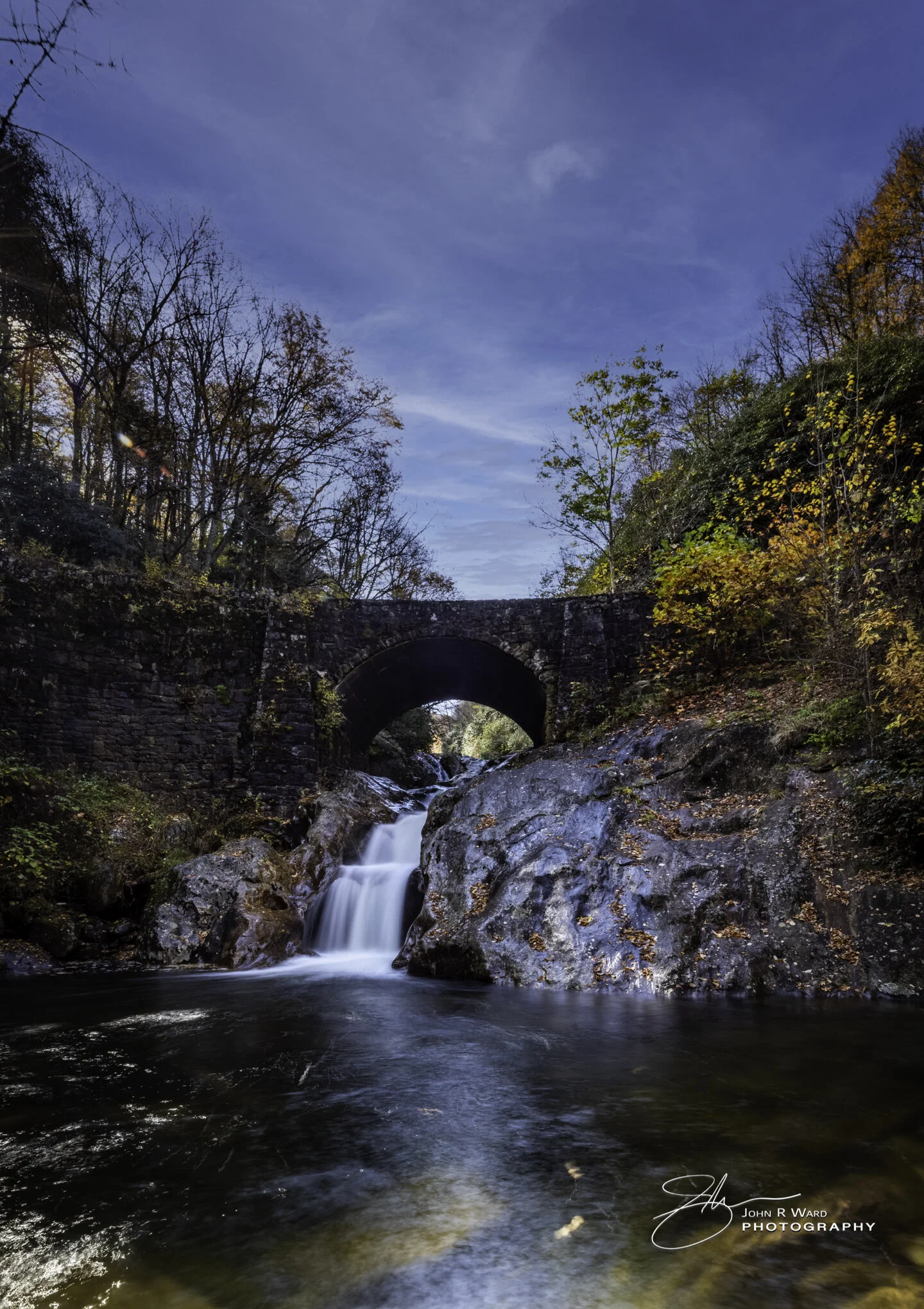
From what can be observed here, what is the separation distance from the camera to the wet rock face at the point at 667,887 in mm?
7020

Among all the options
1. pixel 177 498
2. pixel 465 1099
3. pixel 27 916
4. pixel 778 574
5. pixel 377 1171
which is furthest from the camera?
pixel 177 498

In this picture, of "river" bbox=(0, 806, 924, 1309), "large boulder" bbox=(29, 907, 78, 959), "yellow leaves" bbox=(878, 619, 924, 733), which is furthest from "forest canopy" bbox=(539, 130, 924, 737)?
"large boulder" bbox=(29, 907, 78, 959)

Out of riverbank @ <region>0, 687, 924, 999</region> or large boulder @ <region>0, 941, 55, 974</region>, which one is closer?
riverbank @ <region>0, 687, 924, 999</region>

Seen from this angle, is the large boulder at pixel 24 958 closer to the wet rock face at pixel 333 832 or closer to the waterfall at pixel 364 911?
the wet rock face at pixel 333 832

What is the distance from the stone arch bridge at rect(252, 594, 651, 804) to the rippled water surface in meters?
8.81

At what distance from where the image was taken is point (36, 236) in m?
16.4

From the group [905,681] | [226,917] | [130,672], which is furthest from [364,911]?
[905,681]

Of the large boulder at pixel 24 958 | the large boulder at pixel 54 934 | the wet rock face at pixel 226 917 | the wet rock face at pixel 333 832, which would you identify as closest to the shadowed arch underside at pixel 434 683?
the wet rock face at pixel 333 832

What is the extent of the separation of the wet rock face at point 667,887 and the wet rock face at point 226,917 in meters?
2.38

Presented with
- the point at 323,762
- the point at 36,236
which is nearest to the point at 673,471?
the point at 323,762

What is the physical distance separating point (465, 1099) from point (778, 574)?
33.1ft

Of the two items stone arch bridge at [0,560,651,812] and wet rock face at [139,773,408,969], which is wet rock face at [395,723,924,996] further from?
stone arch bridge at [0,560,651,812]

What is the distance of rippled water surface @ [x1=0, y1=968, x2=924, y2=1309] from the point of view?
2.32 m

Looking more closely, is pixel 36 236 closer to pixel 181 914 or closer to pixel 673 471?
pixel 181 914
